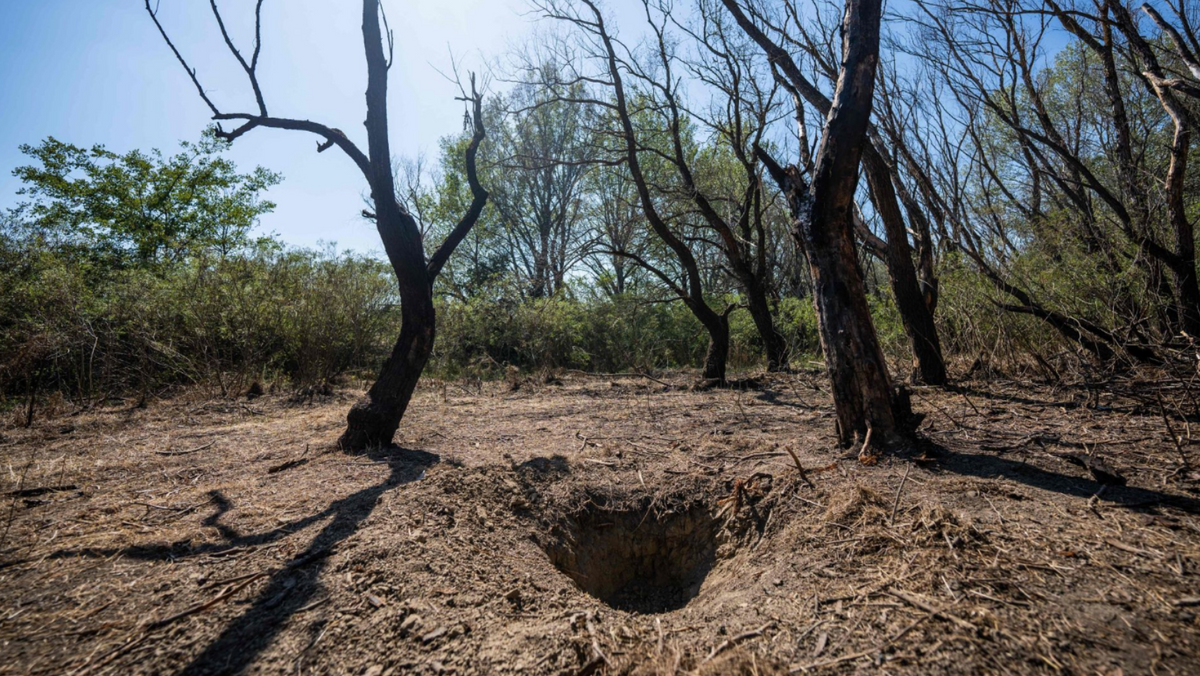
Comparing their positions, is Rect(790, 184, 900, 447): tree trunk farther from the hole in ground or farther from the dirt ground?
the hole in ground

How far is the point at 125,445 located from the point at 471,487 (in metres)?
3.19

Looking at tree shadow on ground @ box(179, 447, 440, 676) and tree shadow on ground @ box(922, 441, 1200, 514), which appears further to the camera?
tree shadow on ground @ box(922, 441, 1200, 514)

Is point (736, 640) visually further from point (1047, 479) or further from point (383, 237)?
point (383, 237)

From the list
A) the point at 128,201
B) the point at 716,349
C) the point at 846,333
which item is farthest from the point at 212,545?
the point at 128,201

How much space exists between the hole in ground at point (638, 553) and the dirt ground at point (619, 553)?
13mm

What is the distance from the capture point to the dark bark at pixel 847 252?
3186 millimetres

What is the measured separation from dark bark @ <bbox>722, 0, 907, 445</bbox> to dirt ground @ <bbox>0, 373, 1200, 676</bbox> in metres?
0.33

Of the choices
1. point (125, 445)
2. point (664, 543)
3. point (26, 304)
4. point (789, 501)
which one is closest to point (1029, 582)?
point (789, 501)

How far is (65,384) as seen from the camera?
20.6 ft

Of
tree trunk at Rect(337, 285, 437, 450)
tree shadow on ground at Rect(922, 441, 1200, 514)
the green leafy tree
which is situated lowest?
tree shadow on ground at Rect(922, 441, 1200, 514)

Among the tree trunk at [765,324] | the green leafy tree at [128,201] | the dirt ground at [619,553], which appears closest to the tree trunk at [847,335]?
the dirt ground at [619,553]

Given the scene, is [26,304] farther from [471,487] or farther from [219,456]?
[471,487]

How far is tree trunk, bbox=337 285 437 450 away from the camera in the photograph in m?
3.88

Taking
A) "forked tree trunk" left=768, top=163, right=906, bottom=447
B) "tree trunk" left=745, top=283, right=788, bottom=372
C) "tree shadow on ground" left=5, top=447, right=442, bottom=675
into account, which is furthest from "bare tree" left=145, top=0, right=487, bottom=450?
"tree trunk" left=745, top=283, right=788, bottom=372
